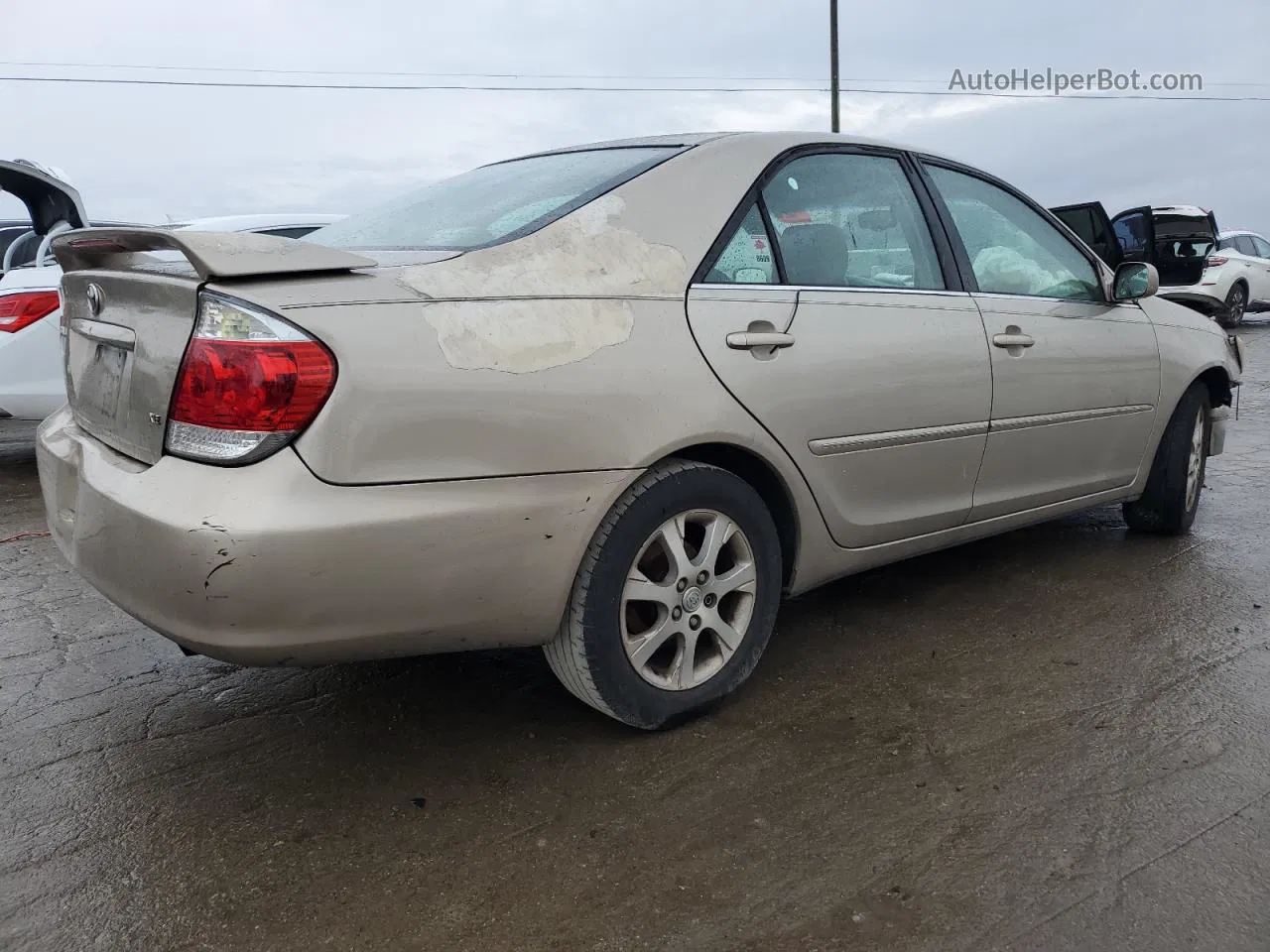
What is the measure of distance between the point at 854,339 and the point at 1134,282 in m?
1.68

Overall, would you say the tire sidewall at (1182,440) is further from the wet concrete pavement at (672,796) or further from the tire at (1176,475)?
the wet concrete pavement at (672,796)

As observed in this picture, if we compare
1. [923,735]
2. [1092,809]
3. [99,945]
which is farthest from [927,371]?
[99,945]

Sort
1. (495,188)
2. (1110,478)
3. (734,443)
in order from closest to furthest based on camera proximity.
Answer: (734,443)
(495,188)
(1110,478)

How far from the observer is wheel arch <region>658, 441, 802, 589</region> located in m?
2.69

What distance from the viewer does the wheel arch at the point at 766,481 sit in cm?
269

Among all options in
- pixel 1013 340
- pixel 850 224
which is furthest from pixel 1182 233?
pixel 850 224

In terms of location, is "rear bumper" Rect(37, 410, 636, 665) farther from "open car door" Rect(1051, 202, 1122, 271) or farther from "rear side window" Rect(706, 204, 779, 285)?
"open car door" Rect(1051, 202, 1122, 271)

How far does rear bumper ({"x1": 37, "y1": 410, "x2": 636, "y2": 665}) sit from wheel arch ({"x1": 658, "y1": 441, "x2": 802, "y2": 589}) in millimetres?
324

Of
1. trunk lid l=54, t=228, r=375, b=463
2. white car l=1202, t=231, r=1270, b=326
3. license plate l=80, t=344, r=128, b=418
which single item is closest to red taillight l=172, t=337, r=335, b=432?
trunk lid l=54, t=228, r=375, b=463

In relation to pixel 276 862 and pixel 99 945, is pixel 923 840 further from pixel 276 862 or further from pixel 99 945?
pixel 99 945

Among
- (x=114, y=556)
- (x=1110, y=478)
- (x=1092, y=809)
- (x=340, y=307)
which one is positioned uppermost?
(x=340, y=307)

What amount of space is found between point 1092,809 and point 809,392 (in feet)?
3.89

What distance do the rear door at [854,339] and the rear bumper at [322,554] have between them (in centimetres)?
54

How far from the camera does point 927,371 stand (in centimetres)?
313
